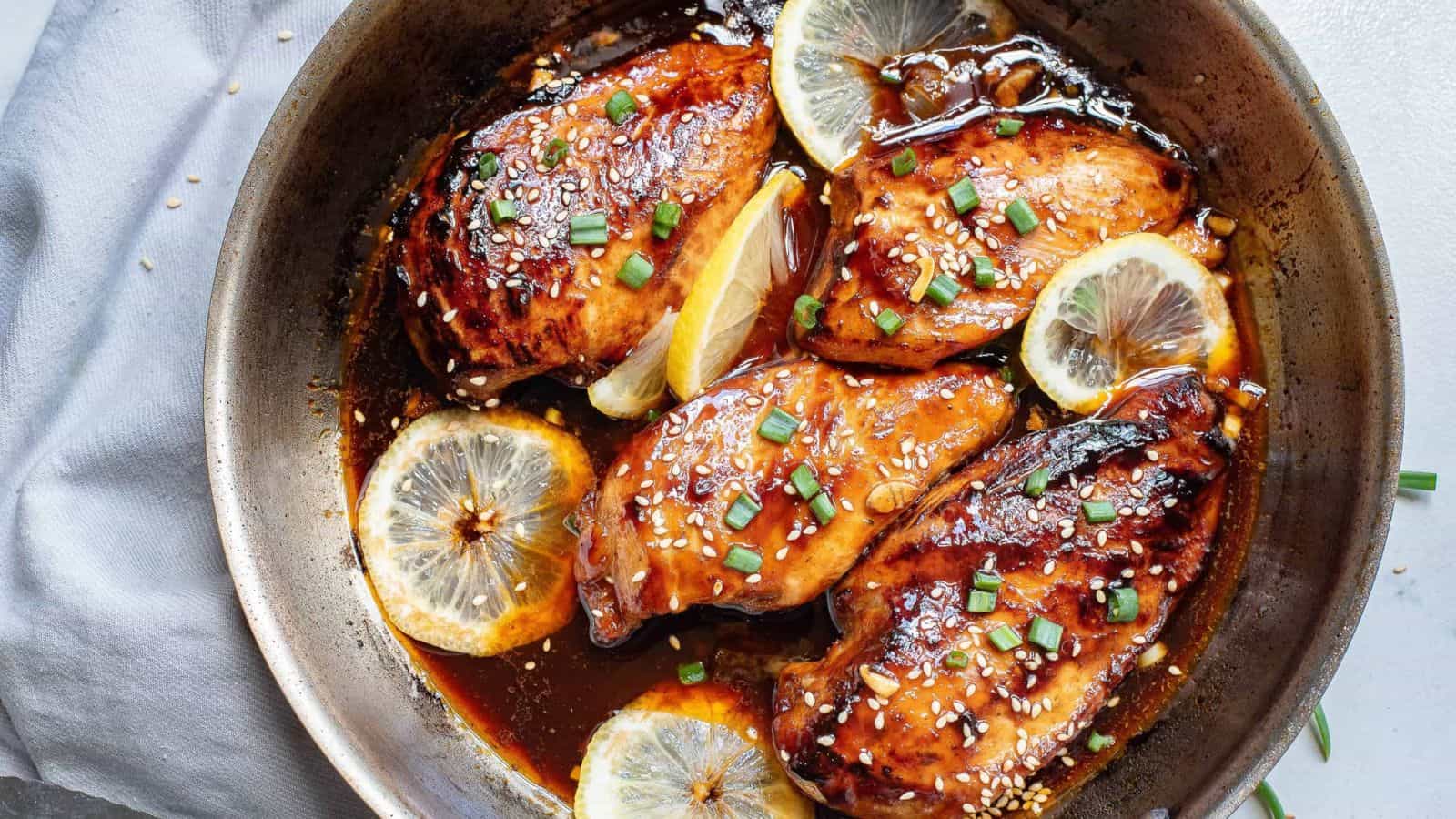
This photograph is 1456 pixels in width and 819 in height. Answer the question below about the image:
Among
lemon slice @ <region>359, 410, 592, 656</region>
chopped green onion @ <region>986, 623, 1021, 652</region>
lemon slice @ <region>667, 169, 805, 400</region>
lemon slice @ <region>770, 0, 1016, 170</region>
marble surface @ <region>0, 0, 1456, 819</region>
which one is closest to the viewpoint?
chopped green onion @ <region>986, 623, 1021, 652</region>

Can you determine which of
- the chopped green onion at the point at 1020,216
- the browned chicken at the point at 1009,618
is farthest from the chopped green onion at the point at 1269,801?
the chopped green onion at the point at 1020,216

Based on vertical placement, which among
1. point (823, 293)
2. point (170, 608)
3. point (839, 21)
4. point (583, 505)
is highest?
point (839, 21)

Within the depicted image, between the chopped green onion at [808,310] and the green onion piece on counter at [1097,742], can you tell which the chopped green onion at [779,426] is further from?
the green onion piece on counter at [1097,742]

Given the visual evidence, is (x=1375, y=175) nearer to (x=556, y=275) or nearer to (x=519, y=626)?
(x=556, y=275)

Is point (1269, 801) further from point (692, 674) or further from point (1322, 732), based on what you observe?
point (692, 674)

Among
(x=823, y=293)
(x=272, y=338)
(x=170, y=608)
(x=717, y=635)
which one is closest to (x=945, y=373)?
(x=823, y=293)

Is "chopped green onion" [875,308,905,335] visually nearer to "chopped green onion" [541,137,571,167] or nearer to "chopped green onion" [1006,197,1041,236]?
"chopped green onion" [1006,197,1041,236]

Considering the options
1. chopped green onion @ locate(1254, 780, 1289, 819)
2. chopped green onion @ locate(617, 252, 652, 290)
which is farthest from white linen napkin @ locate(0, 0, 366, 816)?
chopped green onion @ locate(1254, 780, 1289, 819)
